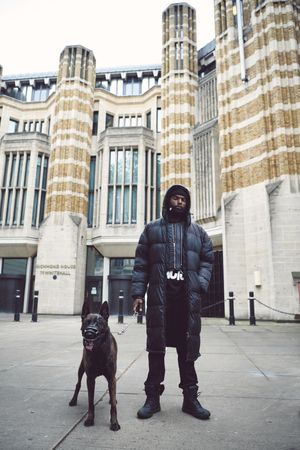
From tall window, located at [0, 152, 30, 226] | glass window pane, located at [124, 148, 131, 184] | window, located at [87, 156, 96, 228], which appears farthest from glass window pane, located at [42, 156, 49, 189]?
glass window pane, located at [124, 148, 131, 184]

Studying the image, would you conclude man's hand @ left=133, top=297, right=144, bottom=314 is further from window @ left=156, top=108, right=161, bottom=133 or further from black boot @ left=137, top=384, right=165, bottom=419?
window @ left=156, top=108, right=161, bottom=133

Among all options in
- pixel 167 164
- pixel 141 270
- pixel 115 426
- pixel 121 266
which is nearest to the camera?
pixel 115 426

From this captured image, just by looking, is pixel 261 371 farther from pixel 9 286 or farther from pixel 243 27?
pixel 9 286

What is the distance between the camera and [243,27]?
16.5 metres

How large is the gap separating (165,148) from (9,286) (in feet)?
44.0

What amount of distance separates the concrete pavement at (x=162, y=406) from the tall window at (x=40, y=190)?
16867mm

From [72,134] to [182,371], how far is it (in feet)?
66.4

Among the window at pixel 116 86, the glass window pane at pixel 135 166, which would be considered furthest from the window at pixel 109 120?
the glass window pane at pixel 135 166

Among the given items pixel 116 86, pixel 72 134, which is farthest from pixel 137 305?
pixel 116 86

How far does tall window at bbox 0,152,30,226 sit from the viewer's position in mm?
20625

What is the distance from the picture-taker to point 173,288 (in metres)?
2.87

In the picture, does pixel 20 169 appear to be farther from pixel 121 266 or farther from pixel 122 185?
pixel 121 266

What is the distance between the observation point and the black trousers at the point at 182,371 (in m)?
2.73

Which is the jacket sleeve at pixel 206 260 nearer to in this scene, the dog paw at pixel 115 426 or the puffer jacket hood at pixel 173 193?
the puffer jacket hood at pixel 173 193
